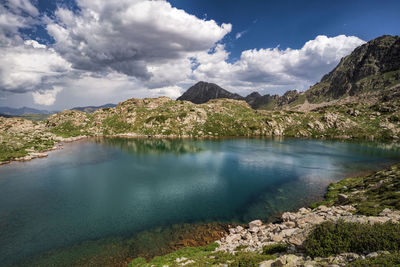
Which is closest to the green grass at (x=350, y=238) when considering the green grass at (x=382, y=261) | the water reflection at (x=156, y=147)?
the green grass at (x=382, y=261)

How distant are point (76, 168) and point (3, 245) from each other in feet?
169

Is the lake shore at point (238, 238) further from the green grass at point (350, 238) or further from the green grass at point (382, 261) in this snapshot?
the green grass at point (382, 261)

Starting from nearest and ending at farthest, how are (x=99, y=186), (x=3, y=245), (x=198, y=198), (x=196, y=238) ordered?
1. (x=3, y=245)
2. (x=196, y=238)
3. (x=198, y=198)
4. (x=99, y=186)

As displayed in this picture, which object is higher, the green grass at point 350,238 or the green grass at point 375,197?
the green grass at point 350,238

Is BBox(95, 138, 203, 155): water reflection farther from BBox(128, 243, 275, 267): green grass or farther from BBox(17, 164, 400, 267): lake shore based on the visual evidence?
BBox(128, 243, 275, 267): green grass

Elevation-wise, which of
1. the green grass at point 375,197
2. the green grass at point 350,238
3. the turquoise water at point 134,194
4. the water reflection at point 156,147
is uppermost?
the green grass at point 350,238

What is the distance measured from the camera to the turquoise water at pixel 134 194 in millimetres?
36938

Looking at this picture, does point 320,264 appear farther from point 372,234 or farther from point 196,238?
point 196,238

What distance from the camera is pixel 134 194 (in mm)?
53438

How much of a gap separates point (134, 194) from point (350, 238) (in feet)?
166

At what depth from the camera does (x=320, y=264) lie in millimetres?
14672

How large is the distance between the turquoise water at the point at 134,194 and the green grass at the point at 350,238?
25.4m

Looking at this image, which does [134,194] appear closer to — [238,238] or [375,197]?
[238,238]

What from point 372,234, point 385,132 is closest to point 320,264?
point 372,234
